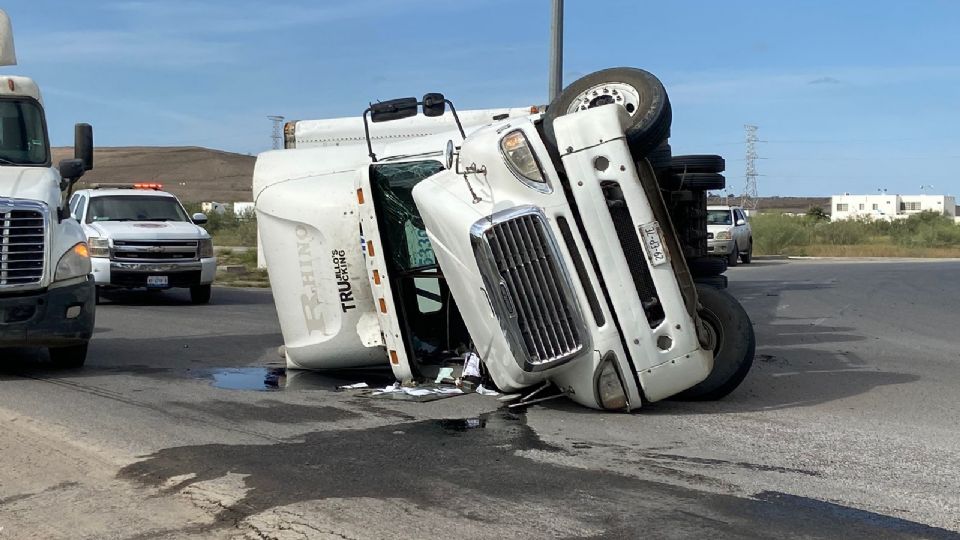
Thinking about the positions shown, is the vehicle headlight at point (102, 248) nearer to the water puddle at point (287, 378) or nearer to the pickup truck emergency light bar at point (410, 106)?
the water puddle at point (287, 378)

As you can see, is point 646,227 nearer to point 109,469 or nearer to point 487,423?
point 487,423

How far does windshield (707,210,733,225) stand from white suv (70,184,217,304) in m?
17.4

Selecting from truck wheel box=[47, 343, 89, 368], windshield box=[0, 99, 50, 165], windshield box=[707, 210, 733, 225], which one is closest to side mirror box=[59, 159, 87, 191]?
windshield box=[0, 99, 50, 165]

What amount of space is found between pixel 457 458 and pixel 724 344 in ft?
9.18

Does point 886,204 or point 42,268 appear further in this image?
point 886,204

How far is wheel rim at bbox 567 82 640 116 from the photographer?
844cm

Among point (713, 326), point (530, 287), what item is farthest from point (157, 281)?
point (713, 326)

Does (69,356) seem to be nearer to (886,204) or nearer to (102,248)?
(102,248)

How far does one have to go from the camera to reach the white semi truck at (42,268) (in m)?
10.0

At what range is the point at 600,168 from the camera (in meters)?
8.00

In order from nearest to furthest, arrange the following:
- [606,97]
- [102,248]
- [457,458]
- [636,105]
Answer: [457,458] → [636,105] → [606,97] → [102,248]

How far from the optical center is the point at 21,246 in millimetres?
10102

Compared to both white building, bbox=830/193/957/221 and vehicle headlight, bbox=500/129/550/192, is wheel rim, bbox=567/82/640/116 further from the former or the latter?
white building, bbox=830/193/957/221

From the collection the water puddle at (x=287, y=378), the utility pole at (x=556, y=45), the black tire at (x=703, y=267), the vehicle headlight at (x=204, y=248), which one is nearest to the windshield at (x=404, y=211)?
the water puddle at (x=287, y=378)
